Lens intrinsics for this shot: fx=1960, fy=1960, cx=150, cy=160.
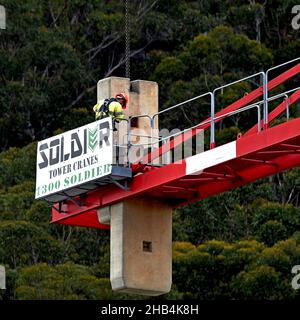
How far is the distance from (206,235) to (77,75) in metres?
14.3

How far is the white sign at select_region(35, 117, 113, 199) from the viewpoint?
1772 inches

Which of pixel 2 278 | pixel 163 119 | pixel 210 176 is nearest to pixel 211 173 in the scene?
pixel 210 176

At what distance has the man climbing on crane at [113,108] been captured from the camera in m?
45.4

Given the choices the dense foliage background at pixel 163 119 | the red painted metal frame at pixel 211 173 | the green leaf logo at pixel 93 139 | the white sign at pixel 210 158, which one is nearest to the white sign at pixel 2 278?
the dense foliage background at pixel 163 119

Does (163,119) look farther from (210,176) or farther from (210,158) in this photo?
(210,158)

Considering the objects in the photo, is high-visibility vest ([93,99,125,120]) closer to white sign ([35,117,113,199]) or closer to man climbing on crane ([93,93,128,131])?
man climbing on crane ([93,93,128,131])

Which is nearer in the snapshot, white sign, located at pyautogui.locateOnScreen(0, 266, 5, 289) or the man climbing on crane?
the man climbing on crane

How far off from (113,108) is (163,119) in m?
32.7

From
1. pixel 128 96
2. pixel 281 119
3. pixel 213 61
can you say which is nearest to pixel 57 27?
pixel 213 61

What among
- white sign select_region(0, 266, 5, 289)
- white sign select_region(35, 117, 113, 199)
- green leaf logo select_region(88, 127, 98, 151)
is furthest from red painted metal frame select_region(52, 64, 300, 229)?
white sign select_region(0, 266, 5, 289)

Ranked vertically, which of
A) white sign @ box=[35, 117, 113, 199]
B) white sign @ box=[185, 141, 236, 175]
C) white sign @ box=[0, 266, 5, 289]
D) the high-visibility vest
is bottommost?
white sign @ box=[0, 266, 5, 289]

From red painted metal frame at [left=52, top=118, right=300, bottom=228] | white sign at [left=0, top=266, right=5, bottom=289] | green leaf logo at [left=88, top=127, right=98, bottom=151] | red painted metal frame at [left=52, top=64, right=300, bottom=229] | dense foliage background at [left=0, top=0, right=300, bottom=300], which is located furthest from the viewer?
dense foliage background at [left=0, top=0, right=300, bottom=300]

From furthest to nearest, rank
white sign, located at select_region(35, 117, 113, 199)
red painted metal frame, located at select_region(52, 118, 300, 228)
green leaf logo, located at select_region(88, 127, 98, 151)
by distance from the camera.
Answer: green leaf logo, located at select_region(88, 127, 98, 151) < white sign, located at select_region(35, 117, 113, 199) < red painted metal frame, located at select_region(52, 118, 300, 228)

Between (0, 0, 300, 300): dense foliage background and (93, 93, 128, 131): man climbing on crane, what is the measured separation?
54.0 feet
